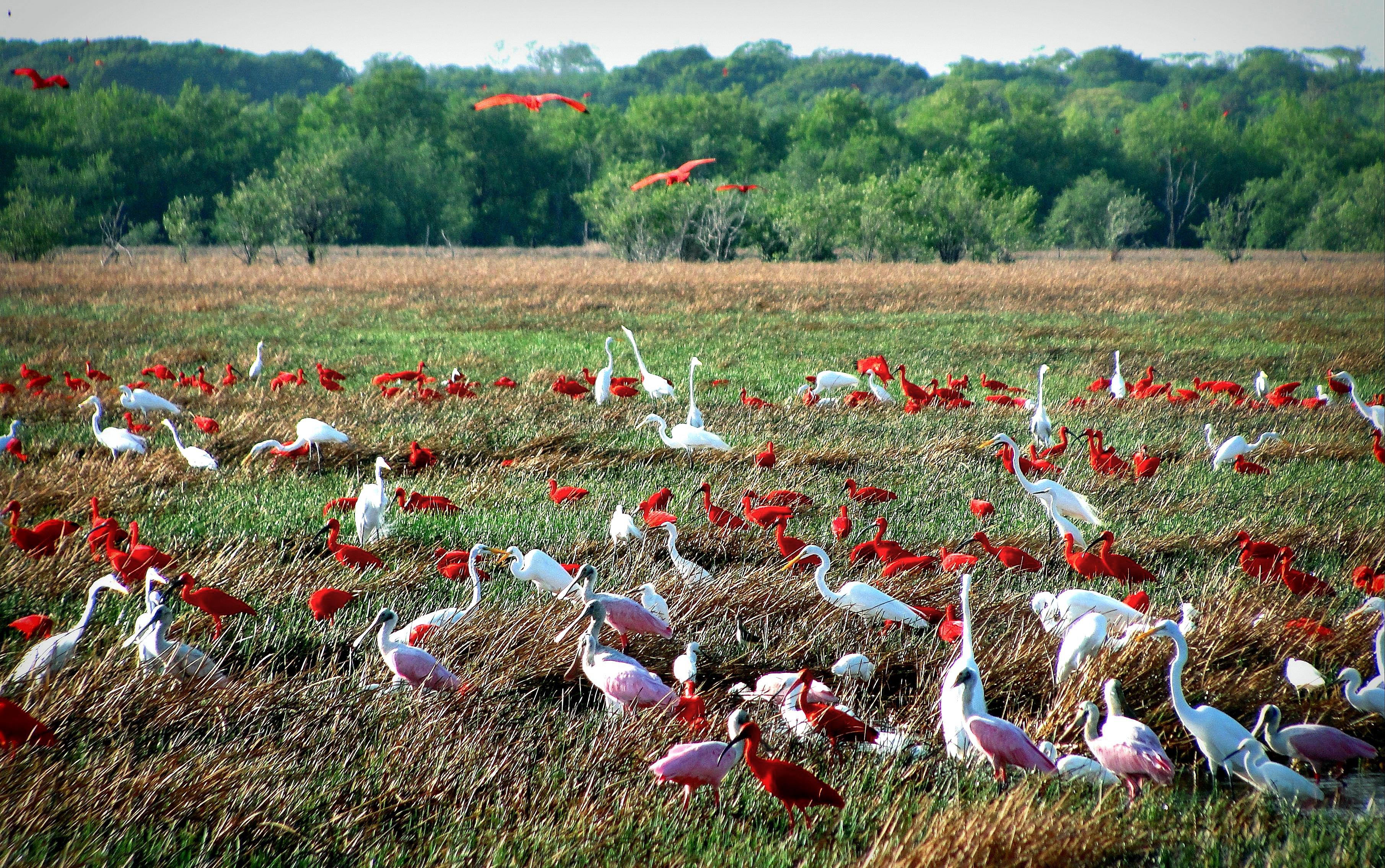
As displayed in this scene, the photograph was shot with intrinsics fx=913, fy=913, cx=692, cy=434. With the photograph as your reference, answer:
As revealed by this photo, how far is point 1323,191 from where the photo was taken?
5816cm

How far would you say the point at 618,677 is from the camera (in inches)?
130

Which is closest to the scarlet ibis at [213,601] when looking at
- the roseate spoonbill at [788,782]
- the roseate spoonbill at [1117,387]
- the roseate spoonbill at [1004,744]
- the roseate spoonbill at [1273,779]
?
the roseate spoonbill at [788,782]

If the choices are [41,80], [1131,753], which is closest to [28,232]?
[41,80]

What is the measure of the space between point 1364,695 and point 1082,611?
1029 millimetres

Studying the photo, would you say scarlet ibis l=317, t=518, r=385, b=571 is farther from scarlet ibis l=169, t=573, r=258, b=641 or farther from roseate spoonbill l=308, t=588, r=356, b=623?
scarlet ibis l=169, t=573, r=258, b=641

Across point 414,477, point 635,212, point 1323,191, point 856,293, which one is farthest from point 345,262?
point 1323,191

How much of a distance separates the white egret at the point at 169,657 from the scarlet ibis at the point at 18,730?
485mm

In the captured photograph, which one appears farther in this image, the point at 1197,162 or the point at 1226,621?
the point at 1197,162

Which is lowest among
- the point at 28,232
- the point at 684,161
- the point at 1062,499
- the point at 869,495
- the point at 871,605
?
the point at 869,495

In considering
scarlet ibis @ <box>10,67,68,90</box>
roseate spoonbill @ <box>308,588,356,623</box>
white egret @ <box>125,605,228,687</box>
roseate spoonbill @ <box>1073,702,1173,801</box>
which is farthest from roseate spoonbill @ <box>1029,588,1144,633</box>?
scarlet ibis @ <box>10,67,68,90</box>

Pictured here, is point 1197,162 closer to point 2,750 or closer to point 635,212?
point 635,212

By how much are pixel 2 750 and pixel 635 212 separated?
35614 mm

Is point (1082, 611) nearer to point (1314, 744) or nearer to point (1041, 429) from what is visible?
point (1314, 744)

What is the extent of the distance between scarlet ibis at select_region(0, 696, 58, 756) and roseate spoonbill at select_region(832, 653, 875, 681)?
2670 millimetres
